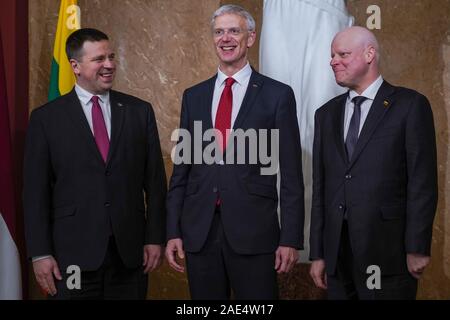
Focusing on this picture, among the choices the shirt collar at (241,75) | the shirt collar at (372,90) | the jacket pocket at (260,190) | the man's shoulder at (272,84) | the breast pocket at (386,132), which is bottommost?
the jacket pocket at (260,190)

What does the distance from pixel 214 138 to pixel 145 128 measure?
0.36 meters

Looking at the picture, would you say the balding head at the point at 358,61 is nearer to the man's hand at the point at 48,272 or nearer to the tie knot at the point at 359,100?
the tie knot at the point at 359,100

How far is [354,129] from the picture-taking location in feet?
10.1

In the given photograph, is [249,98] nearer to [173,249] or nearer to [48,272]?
[173,249]

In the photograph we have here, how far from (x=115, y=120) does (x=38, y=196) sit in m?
0.46

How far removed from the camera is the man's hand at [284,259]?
3.07m

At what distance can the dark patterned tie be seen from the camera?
307cm

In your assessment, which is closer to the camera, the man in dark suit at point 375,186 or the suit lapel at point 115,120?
the man in dark suit at point 375,186

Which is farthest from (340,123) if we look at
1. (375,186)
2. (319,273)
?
(319,273)

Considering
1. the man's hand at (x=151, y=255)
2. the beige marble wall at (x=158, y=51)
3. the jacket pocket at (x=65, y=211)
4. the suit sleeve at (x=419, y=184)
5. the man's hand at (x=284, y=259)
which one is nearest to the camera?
the suit sleeve at (x=419, y=184)

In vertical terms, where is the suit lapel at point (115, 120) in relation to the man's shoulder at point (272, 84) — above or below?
below

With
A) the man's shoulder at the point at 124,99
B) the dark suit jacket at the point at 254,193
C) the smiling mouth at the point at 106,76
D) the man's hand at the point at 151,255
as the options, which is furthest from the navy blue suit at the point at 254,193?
the smiling mouth at the point at 106,76

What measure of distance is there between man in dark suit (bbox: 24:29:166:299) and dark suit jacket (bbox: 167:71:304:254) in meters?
0.20
